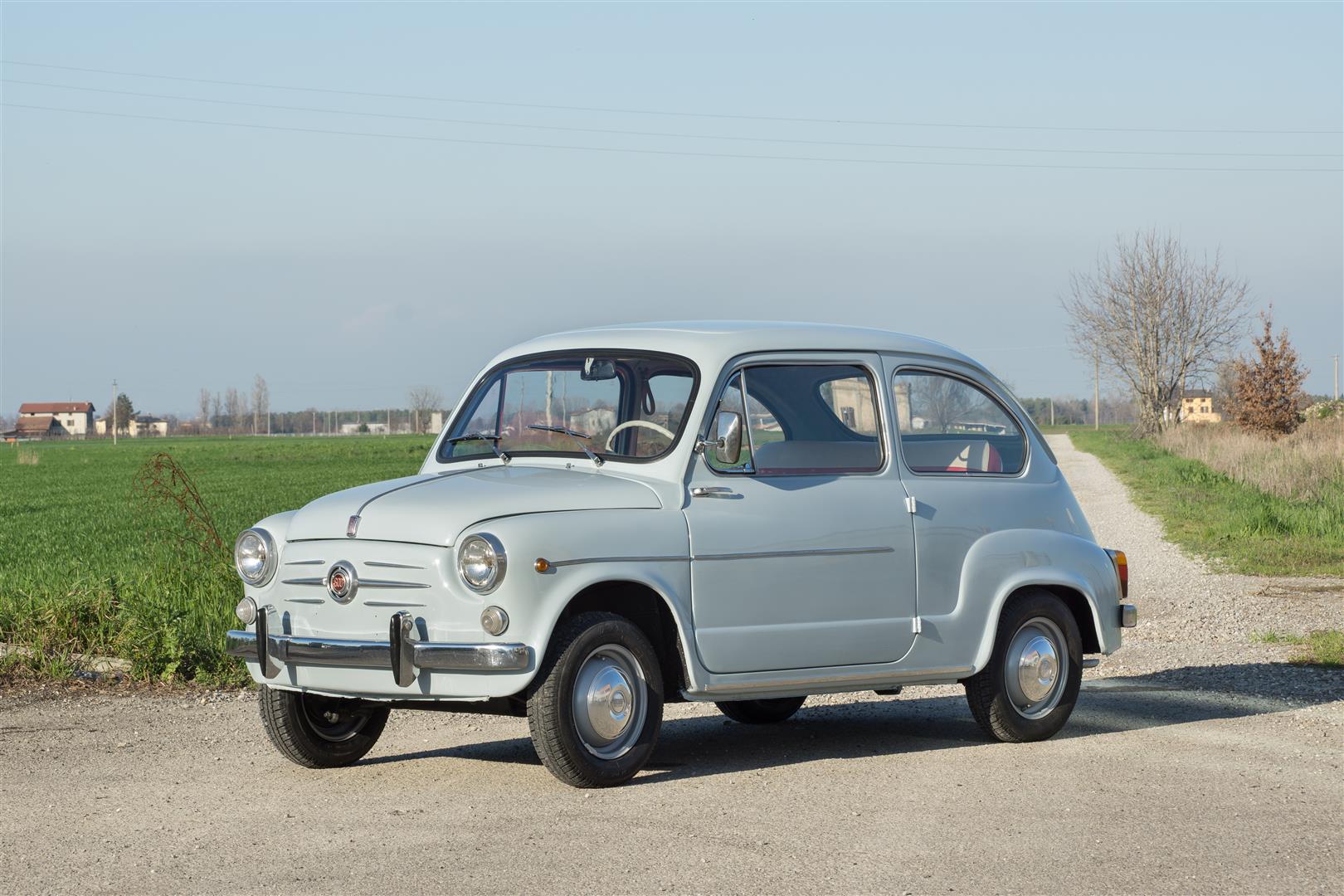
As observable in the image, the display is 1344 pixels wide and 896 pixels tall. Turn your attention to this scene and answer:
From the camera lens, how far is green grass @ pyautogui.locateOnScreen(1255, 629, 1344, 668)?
10.7 meters

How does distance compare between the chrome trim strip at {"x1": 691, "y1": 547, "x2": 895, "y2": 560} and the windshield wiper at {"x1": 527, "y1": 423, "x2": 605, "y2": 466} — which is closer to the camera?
the chrome trim strip at {"x1": 691, "y1": 547, "x2": 895, "y2": 560}

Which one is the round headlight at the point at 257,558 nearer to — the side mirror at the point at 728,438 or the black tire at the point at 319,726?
the black tire at the point at 319,726

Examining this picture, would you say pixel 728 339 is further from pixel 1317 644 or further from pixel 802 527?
pixel 1317 644

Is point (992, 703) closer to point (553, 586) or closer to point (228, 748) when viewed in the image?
point (553, 586)

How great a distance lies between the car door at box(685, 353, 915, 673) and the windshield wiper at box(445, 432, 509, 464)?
3.55ft

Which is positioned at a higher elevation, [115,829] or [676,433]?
[676,433]

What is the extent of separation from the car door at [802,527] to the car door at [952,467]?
0.12 meters

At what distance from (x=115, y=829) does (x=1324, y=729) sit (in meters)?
5.94

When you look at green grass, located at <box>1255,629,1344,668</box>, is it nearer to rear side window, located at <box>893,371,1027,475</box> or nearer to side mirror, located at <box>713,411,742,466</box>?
rear side window, located at <box>893,371,1027,475</box>

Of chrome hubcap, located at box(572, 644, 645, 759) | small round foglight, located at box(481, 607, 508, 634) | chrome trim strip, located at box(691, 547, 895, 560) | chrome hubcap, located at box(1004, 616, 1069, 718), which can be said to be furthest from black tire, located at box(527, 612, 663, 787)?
chrome hubcap, located at box(1004, 616, 1069, 718)

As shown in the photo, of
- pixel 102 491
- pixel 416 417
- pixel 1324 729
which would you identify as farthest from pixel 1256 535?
pixel 416 417

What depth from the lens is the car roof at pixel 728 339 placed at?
7516 mm

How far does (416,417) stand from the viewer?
160 meters

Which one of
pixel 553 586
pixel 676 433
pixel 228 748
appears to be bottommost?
pixel 228 748
